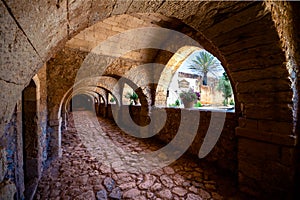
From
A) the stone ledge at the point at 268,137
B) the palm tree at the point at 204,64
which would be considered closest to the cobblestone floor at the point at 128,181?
the stone ledge at the point at 268,137

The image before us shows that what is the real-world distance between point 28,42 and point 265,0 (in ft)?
6.45

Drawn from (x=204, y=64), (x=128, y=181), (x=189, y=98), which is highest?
(x=204, y=64)

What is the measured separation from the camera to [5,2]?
1.80 feet

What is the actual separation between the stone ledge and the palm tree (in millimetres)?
8589

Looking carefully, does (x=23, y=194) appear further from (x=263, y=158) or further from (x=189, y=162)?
(x=263, y=158)

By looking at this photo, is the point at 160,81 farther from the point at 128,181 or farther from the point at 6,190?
the point at 6,190

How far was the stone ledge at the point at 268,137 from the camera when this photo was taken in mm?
1764

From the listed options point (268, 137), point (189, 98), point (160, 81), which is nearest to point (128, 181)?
point (268, 137)

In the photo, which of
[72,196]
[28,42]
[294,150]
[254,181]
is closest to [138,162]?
[72,196]

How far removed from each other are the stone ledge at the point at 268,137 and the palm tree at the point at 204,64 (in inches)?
338

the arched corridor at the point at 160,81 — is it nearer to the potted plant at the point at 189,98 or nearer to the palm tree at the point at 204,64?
the potted plant at the point at 189,98

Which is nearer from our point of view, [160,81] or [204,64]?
[160,81]

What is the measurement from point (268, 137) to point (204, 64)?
893 centimetres

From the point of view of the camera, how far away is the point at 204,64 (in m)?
10.0
